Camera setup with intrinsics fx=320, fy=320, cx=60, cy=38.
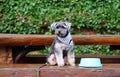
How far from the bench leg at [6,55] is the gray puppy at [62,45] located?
59 centimetres

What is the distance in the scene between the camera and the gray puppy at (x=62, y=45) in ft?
8.41

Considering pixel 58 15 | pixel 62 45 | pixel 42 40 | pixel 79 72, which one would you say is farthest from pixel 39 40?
pixel 58 15

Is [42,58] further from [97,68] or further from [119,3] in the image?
[119,3]

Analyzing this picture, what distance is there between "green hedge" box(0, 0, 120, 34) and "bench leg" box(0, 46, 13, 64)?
2.80 metres

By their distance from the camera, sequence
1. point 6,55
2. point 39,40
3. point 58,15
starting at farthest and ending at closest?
1. point 58,15
2. point 6,55
3. point 39,40

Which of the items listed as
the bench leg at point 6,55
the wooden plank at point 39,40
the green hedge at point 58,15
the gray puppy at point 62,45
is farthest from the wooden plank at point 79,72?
the green hedge at point 58,15

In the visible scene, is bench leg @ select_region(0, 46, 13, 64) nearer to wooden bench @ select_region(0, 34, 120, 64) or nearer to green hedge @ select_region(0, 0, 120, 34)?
wooden bench @ select_region(0, 34, 120, 64)

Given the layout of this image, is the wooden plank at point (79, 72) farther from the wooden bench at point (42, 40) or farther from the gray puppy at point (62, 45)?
the wooden bench at point (42, 40)

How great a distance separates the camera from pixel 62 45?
8.59 feet

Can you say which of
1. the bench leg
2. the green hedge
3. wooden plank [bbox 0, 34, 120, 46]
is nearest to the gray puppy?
wooden plank [bbox 0, 34, 120, 46]

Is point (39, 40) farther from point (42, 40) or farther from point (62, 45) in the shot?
point (62, 45)

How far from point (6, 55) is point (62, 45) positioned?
75 cm

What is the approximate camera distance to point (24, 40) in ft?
9.48

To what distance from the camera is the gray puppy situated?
2.56 metres
